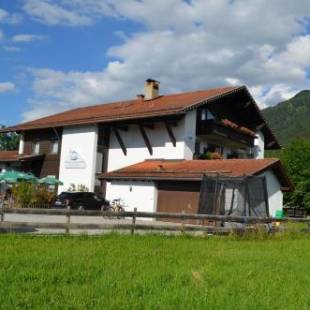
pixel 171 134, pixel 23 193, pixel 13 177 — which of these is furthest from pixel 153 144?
pixel 13 177

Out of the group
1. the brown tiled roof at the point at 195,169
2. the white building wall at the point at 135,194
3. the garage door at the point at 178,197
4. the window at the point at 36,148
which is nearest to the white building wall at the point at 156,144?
the brown tiled roof at the point at 195,169

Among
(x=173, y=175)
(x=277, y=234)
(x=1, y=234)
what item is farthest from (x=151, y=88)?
(x=1, y=234)

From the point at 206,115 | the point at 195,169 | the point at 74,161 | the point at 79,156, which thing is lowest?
the point at 195,169

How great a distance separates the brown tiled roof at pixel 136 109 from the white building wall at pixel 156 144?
3.84 ft

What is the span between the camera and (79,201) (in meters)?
30.1

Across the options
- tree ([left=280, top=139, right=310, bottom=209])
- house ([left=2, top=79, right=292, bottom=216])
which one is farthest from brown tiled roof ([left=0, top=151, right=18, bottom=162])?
tree ([left=280, top=139, right=310, bottom=209])

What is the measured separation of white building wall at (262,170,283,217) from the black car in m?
9.47

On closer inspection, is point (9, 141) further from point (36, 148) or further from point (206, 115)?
point (206, 115)

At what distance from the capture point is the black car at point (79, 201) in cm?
2968

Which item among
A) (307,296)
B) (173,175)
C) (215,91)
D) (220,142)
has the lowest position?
(307,296)

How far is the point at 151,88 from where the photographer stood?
1483 inches

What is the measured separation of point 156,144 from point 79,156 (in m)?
6.07

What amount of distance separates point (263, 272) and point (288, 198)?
149ft

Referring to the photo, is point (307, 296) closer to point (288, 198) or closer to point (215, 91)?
point (215, 91)
